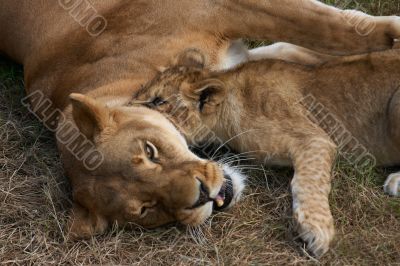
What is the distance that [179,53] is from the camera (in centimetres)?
359

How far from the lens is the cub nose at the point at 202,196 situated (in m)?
2.82

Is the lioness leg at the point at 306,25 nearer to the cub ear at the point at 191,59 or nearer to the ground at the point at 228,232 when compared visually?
the cub ear at the point at 191,59

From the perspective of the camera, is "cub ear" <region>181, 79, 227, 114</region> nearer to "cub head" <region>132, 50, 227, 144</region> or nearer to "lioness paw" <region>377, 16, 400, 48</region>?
"cub head" <region>132, 50, 227, 144</region>

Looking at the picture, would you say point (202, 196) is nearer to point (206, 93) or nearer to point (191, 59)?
point (206, 93)

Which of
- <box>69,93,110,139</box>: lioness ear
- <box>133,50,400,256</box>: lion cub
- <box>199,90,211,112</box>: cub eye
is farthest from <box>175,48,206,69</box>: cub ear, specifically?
<box>69,93,110,139</box>: lioness ear

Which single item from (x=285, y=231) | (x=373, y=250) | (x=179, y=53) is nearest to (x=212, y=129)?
(x=179, y=53)

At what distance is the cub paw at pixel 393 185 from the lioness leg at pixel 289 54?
0.78 meters

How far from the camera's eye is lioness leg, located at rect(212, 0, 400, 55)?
3.58 meters

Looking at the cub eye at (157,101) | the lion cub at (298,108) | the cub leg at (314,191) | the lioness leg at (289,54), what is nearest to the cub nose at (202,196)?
the cub leg at (314,191)

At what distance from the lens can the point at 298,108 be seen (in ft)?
11.0

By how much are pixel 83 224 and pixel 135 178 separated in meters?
0.35

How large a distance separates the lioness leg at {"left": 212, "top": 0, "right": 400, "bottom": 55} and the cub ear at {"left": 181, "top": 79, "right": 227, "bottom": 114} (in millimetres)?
359

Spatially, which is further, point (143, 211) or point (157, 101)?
point (157, 101)

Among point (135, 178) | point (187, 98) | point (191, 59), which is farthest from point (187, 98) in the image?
point (135, 178)
